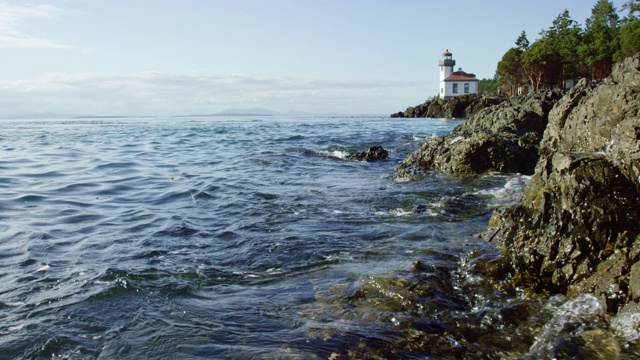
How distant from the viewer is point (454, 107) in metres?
71.8

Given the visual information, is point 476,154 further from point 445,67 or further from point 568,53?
point 445,67

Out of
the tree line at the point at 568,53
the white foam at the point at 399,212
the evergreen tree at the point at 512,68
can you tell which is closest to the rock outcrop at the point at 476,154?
the white foam at the point at 399,212

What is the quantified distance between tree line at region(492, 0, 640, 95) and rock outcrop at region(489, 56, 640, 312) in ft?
172

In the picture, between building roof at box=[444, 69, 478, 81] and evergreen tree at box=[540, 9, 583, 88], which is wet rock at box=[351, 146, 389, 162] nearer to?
evergreen tree at box=[540, 9, 583, 88]

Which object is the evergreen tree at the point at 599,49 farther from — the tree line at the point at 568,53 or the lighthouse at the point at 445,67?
the lighthouse at the point at 445,67

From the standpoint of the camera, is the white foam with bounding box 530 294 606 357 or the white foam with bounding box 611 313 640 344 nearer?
the white foam with bounding box 611 313 640 344

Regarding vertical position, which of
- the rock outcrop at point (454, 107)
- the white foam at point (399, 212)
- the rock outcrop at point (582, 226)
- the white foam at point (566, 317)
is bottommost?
the white foam at point (566, 317)

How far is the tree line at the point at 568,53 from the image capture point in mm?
54281

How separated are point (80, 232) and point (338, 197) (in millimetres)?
5281

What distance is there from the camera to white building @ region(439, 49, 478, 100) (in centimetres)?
9450

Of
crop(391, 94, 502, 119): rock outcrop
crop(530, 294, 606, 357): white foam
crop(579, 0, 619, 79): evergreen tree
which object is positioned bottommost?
crop(530, 294, 606, 357): white foam

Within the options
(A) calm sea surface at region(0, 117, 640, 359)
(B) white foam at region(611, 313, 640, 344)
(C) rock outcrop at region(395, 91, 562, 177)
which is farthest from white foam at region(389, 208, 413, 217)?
(B) white foam at region(611, 313, 640, 344)

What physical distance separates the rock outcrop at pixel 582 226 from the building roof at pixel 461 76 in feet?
305

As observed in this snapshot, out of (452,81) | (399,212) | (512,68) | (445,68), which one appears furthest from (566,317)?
(445,68)
